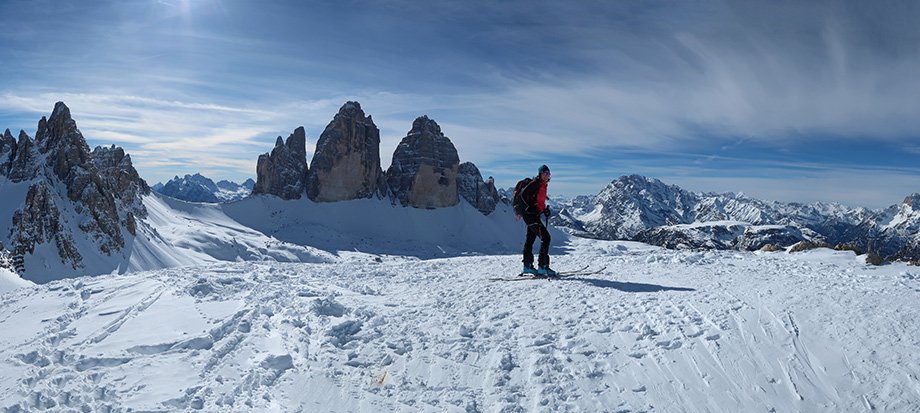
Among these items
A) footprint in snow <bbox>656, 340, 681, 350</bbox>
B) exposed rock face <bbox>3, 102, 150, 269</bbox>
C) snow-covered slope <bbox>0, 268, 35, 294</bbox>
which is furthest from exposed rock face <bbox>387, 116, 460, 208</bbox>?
footprint in snow <bbox>656, 340, 681, 350</bbox>

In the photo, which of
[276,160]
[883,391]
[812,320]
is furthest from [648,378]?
[276,160]

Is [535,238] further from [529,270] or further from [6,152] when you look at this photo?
[6,152]

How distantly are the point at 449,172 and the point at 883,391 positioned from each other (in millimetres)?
104728

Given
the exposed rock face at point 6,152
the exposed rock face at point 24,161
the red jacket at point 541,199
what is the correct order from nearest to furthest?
the red jacket at point 541,199, the exposed rock face at point 24,161, the exposed rock face at point 6,152

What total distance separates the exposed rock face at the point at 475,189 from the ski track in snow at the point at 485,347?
104 m

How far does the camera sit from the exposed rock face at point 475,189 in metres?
116

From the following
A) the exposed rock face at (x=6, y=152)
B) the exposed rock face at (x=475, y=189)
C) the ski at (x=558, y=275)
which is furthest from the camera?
the exposed rock face at (x=475, y=189)

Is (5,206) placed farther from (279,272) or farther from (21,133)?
(279,272)

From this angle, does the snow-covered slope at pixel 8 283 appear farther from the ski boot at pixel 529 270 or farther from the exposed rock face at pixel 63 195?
the ski boot at pixel 529 270

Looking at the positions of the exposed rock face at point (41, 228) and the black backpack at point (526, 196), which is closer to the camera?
the black backpack at point (526, 196)

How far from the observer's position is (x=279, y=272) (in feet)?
51.7

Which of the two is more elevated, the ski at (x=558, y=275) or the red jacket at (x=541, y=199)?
the red jacket at (x=541, y=199)

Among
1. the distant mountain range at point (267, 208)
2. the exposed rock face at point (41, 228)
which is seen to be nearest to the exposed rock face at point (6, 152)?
the distant mountain range at point (267, 208)

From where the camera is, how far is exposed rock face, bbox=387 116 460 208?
107m
